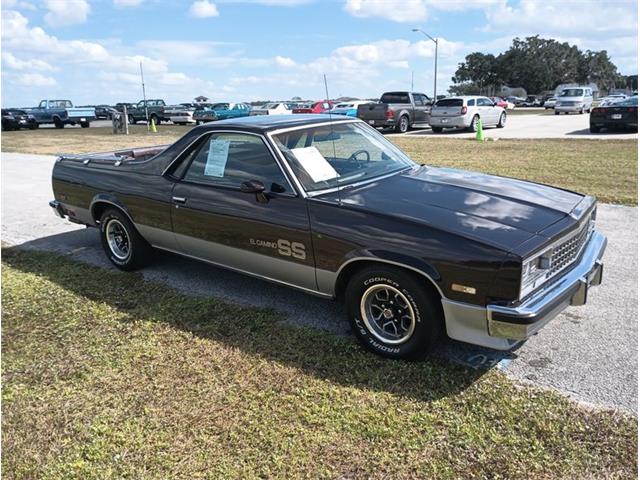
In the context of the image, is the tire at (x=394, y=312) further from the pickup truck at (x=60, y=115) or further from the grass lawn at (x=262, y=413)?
the pickup truck at (x=60, y=115)

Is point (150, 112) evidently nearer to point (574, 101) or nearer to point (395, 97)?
point (395, 97)

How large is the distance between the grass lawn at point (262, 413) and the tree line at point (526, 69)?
105081 millimetres

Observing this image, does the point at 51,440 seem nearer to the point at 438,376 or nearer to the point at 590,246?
the point at 438,376

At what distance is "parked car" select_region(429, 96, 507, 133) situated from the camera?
2258cm

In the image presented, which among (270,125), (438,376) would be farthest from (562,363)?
(270,125)

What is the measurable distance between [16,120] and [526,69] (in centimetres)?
9351

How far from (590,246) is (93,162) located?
15.8ft

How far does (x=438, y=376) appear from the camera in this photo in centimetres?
329

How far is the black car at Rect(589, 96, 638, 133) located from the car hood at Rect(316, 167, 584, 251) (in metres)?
17.6

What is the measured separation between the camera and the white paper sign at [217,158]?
438 centimetres

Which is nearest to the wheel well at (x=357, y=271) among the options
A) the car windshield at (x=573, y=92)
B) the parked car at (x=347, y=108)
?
the parked car at (x=347, y=108)

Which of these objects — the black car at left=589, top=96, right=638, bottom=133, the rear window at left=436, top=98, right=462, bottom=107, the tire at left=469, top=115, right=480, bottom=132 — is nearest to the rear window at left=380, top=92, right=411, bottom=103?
the rear window at left=436, top=98, right=462, bottom=107

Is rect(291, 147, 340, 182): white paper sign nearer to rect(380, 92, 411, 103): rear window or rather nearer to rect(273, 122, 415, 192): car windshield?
rect(273, 122, 415, 192): car windshield

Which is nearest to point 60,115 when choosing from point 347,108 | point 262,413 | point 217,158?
point 347,108
